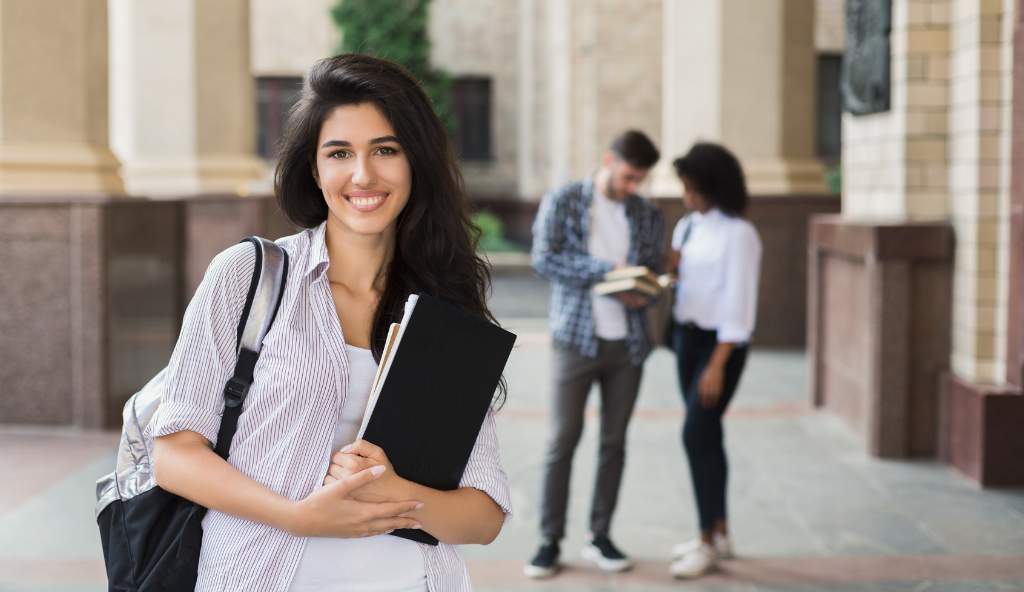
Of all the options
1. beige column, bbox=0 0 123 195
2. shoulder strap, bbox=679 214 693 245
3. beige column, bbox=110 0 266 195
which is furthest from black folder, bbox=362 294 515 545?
beige column, bbox=110 0 266 195

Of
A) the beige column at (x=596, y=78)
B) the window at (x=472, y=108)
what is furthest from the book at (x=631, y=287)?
the window at (x=472, y=108)

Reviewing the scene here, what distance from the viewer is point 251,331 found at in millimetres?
2035

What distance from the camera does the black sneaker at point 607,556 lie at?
5.39 m

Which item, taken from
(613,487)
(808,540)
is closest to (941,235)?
(808,540)

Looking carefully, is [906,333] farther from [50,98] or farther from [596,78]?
[596,78]

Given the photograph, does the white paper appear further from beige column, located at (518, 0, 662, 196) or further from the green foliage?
the green foliage

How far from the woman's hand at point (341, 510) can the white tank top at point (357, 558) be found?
7 centimetres

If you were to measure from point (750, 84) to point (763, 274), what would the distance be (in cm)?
198

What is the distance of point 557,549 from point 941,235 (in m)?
3.59

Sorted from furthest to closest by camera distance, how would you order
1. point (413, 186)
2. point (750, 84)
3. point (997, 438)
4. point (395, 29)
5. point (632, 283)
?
point (395, 29) < point (750, 84) < point (997, 438) < point (632, 283) < point (413, 186)

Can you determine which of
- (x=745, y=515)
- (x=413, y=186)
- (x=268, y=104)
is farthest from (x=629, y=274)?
A: (x=268, y=104)

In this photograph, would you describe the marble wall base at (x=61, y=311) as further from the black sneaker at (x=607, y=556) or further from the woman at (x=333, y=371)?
the woman at (x=333, y=371)

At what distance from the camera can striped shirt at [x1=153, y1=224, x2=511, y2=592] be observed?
6.53 feet

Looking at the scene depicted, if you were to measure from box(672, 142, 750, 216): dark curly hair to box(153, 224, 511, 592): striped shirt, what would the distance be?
143 inches
